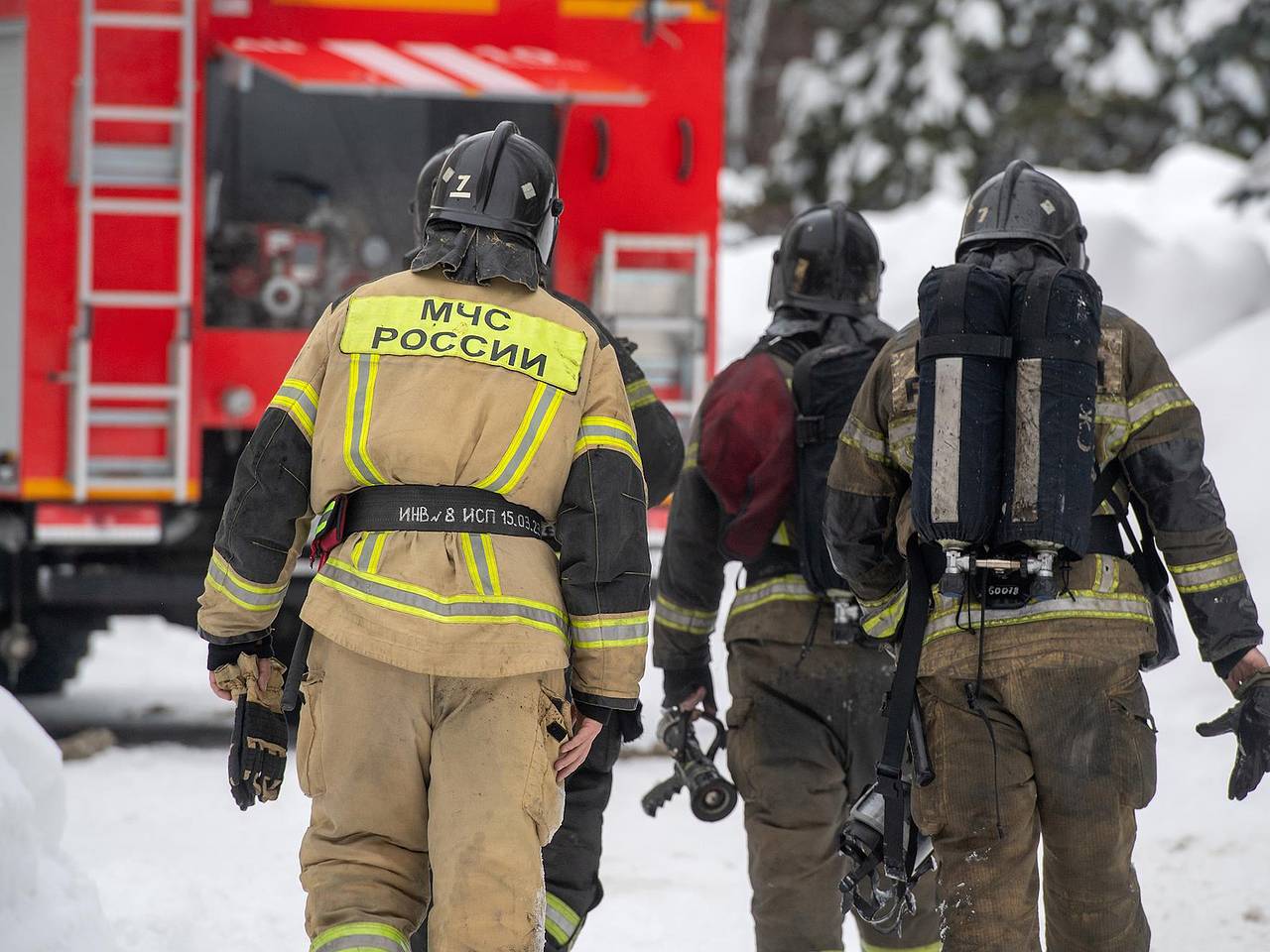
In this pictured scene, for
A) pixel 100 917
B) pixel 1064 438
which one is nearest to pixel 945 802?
pixel 1064 438

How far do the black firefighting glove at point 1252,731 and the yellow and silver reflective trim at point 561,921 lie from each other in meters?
1.33

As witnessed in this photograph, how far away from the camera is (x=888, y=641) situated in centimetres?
369

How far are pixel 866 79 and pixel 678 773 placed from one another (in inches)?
695

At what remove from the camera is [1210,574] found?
11.1 feet

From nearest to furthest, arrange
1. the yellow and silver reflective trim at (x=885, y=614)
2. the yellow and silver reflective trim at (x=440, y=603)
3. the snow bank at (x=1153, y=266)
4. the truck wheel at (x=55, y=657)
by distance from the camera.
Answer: the yellow and silver reflective trim at (x=440, y=603)
the yellow and silver reflective trim at (x=885, y=614)
the truck wheel at (x=55, y=657)
the snow bank at (x=1153, y=266)

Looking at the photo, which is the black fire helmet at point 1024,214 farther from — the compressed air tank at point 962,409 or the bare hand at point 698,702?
the bare hand at point 698,702

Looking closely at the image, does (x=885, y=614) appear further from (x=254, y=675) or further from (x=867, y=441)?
(x=254, y=675)

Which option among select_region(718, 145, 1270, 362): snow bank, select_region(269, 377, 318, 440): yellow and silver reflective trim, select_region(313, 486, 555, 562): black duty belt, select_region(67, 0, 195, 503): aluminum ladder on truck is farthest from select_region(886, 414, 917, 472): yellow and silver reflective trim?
select_region(718, 145, 1270, 362): snow bank

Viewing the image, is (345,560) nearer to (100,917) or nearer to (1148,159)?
(100,917)

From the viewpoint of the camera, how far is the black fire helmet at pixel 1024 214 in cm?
353

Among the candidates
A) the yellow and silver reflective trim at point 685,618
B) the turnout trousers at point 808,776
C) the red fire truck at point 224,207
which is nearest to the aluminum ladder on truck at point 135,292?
the red fire truck at point 224,207

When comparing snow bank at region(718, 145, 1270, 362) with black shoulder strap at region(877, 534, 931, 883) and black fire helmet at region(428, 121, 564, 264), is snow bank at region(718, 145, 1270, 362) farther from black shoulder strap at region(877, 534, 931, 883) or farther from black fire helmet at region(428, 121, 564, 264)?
black fire helmet at region(428, 121, 564, 264)

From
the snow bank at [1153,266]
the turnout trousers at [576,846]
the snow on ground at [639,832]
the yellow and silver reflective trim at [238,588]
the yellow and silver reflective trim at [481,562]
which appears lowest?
the snow on ground at [639,832]

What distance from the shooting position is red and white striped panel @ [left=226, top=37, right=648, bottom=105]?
6734 mm
